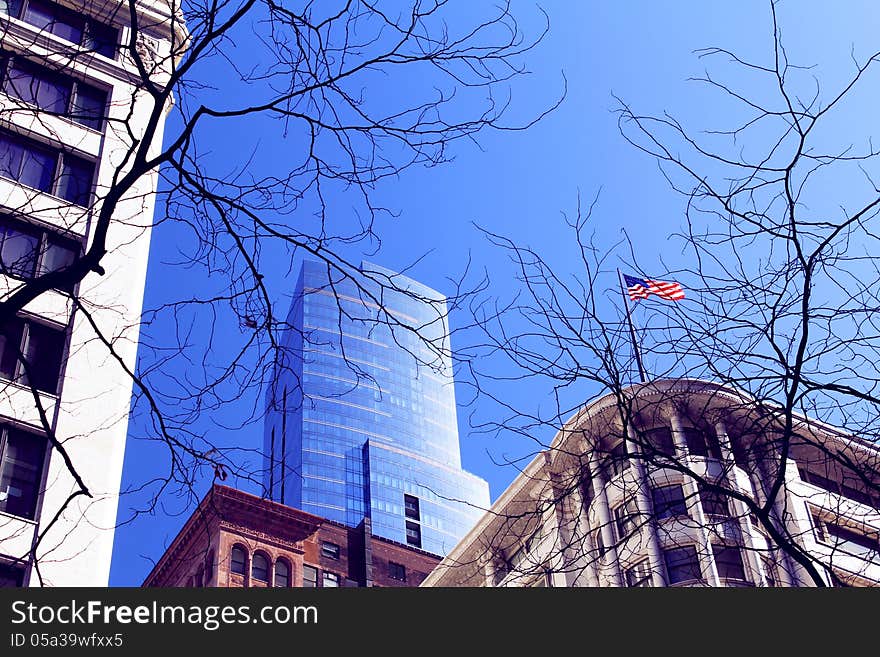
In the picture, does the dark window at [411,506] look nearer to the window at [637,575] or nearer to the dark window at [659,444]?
the dark window at [659,444]

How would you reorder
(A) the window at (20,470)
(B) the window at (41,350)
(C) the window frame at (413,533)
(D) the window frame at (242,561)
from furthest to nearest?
1. (C) the window frame at (413,533)
2. (D) the window frame at (242,561)
3. (B) the window at (41,350)
4. (A) the window at (20,470)

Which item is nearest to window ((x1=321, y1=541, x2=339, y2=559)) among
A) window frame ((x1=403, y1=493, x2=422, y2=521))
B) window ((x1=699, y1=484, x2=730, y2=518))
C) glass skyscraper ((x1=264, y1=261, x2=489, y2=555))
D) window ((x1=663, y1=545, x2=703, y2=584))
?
glass skyscraper ((x1=264, y1=261, x2=489, y2=555))

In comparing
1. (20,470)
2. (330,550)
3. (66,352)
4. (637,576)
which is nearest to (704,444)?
(637,576)

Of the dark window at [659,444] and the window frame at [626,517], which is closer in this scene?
the dark window at [659,444]

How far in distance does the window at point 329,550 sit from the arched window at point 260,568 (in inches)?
1380

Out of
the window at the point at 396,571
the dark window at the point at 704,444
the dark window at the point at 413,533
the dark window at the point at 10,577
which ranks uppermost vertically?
the dark window at the point at 413,533

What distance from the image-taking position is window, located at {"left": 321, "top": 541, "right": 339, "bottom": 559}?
291 ft

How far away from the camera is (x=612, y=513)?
40062 millimetres

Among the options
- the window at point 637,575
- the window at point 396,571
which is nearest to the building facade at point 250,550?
the window at point 637,575

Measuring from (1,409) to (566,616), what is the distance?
64.2ft

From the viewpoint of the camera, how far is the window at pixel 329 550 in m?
88.7

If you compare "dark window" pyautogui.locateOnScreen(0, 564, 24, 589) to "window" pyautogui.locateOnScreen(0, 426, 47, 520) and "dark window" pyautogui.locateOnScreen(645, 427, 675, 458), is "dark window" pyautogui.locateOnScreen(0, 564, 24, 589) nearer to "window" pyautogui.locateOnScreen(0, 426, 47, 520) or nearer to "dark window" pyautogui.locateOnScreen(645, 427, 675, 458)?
"window" pyautogui.locateOnScreen(0, 426, 47, 520)

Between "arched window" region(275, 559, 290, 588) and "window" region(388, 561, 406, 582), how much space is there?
127 ft

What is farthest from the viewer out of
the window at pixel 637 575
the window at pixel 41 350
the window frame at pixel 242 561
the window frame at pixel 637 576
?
the window frame at pixel 242 561
